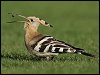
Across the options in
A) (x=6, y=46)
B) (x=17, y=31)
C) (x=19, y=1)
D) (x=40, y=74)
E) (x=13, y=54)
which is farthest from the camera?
(x=19, y=1)

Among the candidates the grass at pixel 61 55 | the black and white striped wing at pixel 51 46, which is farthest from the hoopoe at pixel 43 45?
the grass at pixel 61 55

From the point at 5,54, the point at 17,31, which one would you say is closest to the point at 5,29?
the point at 17,31

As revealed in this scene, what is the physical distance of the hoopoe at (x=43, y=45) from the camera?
10.0 meters

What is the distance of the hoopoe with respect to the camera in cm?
1000

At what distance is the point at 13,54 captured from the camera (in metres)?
11.9

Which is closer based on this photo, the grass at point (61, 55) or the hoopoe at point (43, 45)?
the grass at point (61, 55)

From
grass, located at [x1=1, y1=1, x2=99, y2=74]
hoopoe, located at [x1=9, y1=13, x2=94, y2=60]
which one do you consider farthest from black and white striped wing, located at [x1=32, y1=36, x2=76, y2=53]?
grass, located at [x1=1, y1=1, x2=99, y2=74]

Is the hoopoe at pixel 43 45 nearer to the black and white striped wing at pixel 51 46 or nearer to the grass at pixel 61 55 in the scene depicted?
the black and white striped wing at pixel 51 46

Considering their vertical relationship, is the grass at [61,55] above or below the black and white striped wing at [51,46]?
below

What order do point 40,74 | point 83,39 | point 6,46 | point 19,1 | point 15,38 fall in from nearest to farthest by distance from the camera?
point 40,74, point 6,46, point 83,39, point 15,38, point 19,1

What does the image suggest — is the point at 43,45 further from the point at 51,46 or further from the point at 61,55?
the point at 61,55

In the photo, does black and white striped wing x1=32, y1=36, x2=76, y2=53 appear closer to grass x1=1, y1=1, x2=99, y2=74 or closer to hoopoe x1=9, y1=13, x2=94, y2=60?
hoopoe x1=9, y1=13, x2=94, y2=60

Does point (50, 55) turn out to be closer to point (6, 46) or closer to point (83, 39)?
point (6, 46)

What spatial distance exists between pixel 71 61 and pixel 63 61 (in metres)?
0.18
